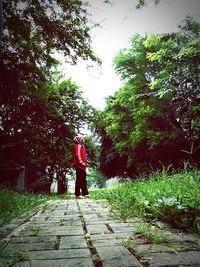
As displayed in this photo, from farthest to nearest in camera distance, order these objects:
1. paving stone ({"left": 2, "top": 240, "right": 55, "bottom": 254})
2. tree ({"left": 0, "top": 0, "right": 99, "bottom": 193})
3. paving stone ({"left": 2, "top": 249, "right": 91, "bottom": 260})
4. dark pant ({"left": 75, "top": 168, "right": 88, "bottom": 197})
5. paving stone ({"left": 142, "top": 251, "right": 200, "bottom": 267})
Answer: dark pant ({"left": 75, "top": 168, "right": 88, "bottom": 197}), tree ({"left": 0, "top": 0, "right": 99, "bottom": 193}), paving stone ({"left": 2, "top": 240, "right": 55, "bottom": 254}), paving stone ({"left": 2, "top": 249, "right": 91, "bottom": 260}), paving stone ({"left": 142, "top": 251, "right": 200, "bottom": 267})

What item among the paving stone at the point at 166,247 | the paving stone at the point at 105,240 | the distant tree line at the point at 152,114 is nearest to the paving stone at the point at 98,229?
the paving stone at the point at 105,240

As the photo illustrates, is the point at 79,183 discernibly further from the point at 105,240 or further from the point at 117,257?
the point at 117,257

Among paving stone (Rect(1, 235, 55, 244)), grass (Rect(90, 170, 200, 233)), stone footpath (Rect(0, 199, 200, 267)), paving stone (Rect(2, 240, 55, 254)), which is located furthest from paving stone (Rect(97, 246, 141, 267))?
grass (Rect(90, 170, 200, 233))

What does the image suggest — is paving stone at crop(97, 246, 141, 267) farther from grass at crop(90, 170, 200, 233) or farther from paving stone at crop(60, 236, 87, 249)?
grass at crop(90, 170, 200, 233)

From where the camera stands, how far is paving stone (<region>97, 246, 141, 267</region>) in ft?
5.87

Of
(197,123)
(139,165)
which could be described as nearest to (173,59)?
(197,123)

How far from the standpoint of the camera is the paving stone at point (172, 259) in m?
1.75

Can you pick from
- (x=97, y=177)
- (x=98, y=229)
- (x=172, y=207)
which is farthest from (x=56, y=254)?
(x=97, y=177)

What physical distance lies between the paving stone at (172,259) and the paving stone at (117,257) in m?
0.09

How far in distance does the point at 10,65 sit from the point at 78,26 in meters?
2.63

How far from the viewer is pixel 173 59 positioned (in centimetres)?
1177

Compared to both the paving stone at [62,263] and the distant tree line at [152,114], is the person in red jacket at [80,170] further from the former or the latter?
the paving stone at [62,263]

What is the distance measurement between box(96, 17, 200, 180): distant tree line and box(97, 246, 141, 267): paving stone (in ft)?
35.0

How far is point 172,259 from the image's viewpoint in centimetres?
185
